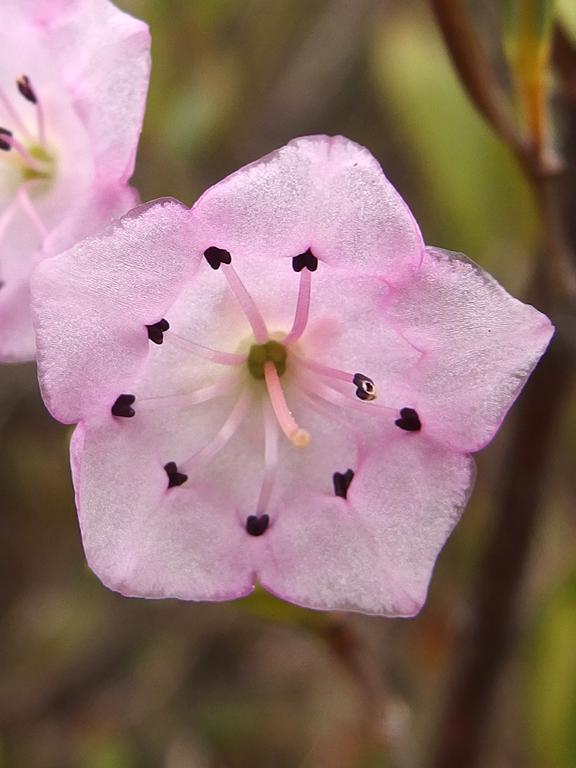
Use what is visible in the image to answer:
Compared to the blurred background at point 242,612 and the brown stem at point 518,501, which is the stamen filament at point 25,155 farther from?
the blurred background at point 242,612

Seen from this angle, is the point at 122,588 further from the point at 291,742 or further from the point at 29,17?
the point at 291,742

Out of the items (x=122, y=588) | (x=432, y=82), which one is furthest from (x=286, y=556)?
(x=432, y=82)

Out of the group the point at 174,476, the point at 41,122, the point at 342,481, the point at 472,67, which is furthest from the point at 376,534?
the point at 41,122

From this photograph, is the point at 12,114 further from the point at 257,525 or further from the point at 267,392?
the point at 257,525

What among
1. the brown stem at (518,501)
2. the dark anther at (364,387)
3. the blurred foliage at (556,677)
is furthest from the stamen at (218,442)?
the blurred foliage at (556,677)

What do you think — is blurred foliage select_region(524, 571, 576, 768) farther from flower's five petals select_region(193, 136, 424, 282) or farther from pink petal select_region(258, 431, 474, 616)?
flower's five petals select_region(193, 136, 424, 282)

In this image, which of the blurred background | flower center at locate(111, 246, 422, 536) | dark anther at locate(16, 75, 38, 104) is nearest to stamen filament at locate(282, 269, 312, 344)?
flower center at locate(111, 246, 422, 536)

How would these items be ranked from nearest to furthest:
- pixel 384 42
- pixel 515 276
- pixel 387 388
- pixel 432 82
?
1. pixel 387 388
2. pixel 515 276
3. pixel 432 82
4. pixel 384 42
